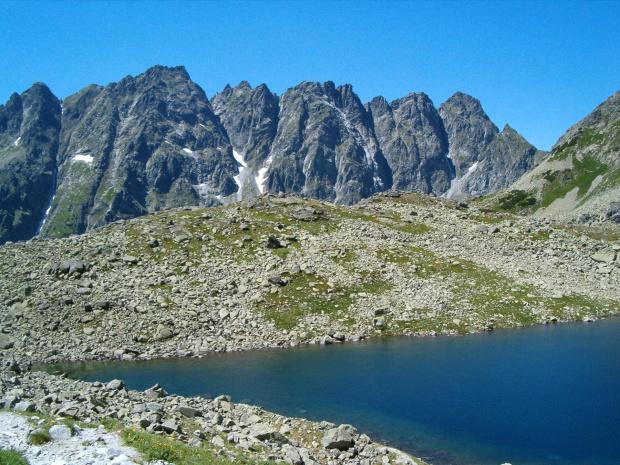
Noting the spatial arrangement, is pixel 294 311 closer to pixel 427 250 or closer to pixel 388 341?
→ pixel 388 341

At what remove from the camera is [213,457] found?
18.2m

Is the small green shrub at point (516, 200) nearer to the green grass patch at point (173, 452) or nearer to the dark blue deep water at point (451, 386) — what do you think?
the dark blue deep water at point (451, 386)

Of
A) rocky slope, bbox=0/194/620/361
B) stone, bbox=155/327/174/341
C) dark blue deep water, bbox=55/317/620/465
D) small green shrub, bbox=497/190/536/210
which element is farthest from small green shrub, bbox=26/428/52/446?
small green shrub, bbox=497/190/536/210

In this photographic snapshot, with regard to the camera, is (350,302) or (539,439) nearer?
(539,439)

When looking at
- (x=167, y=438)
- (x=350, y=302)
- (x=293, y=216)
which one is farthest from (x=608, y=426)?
(x=293, y=216)

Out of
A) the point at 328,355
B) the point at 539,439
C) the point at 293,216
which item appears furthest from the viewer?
the point at 293,216

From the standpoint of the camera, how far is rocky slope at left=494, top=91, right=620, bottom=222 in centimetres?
15612

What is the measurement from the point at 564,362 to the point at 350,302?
76.4 ft

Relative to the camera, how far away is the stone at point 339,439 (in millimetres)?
23516

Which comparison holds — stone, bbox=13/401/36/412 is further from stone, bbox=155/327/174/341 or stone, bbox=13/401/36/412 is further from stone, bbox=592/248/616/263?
stone, bbox=592/248/616/263

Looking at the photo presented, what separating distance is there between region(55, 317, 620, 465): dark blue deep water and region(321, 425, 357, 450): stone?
11.6 feet

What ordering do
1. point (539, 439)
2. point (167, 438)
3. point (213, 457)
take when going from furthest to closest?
point (539, 439) < point (167, 438) < point (213, 457)

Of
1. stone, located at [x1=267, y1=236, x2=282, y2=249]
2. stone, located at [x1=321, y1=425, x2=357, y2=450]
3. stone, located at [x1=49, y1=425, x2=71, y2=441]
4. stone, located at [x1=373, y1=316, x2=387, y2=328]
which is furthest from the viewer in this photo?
stone, located at [x1=267, y1=236, x2=282, y2=249]

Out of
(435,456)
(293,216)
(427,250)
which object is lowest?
(435,456)
